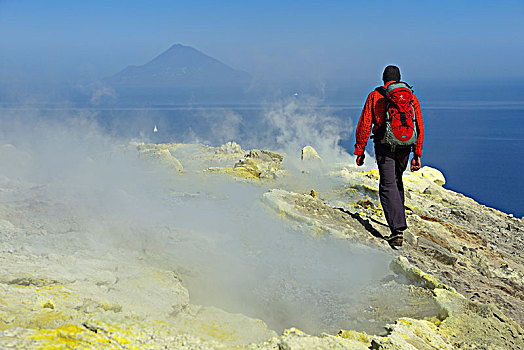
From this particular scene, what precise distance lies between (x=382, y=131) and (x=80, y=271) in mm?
4488

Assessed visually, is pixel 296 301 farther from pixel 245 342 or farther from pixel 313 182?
pixel 313 182

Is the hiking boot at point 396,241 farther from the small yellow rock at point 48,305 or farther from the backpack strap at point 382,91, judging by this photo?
the small yellow rock at point 48,305

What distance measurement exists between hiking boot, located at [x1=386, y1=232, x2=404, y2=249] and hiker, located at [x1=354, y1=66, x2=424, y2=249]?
1.52 ft

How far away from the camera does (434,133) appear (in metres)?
101

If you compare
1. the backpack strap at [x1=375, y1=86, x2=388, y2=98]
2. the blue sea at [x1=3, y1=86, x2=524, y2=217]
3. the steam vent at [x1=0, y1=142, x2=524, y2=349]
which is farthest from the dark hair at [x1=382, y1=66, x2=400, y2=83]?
the blue sea at [x1=3, y1=86, x2=524, y2=217]

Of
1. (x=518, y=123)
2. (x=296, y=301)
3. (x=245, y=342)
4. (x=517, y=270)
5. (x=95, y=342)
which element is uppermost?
(x=95, y=342)

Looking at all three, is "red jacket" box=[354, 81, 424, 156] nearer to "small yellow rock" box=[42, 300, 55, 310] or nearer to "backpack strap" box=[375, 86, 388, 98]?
"backpack strap" box=[375, 86, 388, 98]

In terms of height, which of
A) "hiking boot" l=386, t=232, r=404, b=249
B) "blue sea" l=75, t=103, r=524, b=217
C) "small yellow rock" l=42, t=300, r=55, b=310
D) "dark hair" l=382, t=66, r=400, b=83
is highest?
"dark hair" l=382, t=66, r=400, b=83

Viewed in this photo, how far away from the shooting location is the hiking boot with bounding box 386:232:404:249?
24.7 ft

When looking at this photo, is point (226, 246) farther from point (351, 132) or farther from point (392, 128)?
point (351, 132)

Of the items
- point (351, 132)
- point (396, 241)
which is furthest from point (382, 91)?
point (351, 132)

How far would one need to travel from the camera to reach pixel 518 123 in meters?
117

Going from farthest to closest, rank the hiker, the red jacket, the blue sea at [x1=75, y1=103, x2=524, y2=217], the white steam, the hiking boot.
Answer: the blue sea at [x1=75, y1=103, x2=524, y2=217] → the hiking boot → the red jacket → the hiker → the white steam

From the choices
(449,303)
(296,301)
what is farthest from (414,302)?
(296,301)
